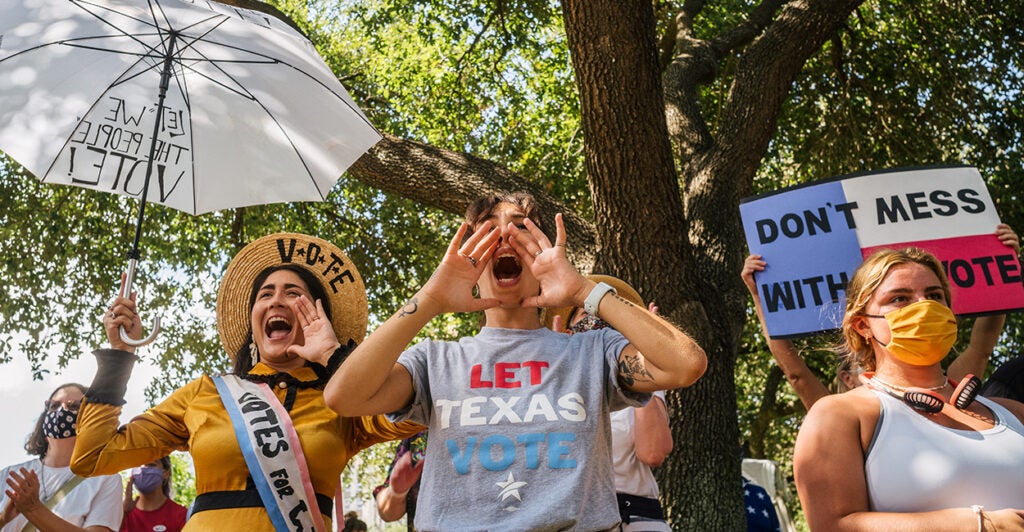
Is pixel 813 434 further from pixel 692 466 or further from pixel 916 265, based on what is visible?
pixel 692 466

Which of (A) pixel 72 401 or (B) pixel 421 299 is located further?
(A) pixel 72 401

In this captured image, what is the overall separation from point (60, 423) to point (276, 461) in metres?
2.32

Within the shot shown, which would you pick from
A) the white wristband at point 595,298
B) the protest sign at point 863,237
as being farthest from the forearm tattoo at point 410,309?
the protest sign at point 863,237

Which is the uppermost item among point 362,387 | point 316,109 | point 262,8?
point 262,8

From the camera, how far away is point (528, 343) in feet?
9.45

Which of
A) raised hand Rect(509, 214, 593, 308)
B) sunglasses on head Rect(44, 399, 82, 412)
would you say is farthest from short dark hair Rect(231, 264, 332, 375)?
sunglasses on head Rect(44, 399, 82, 412)

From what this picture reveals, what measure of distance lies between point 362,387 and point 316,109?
5.72 ft

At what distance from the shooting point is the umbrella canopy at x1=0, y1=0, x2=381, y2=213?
385cm

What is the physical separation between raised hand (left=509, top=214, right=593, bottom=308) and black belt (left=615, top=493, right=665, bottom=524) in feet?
5.13

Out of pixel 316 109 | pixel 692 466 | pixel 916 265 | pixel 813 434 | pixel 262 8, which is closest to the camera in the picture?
pixel 813 434

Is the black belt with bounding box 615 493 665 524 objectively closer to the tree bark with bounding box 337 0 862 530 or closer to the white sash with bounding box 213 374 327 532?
the white sash with bounding box 213 374 327 532

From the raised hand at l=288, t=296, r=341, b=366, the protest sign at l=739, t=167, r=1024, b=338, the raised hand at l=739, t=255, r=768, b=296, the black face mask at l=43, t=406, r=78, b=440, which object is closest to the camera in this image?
the raised hand at l=288, t=296, r=341, b=366

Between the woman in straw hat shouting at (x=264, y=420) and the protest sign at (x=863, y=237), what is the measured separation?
1.84m

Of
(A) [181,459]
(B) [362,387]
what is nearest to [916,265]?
(B) [362,387]
